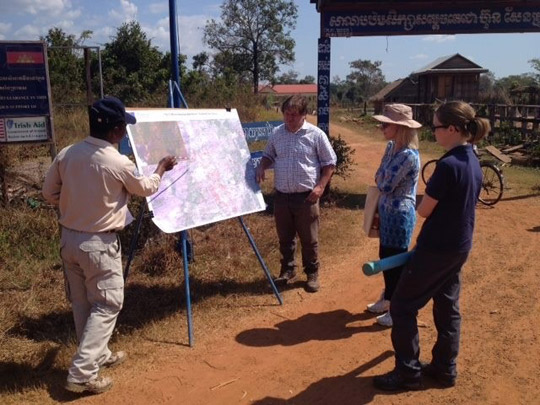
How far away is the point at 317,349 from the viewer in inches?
153

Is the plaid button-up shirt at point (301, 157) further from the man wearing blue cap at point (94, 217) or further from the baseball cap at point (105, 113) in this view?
the baseball cap at point (105, 113)

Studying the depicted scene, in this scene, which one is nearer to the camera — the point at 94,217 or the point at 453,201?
the point at 453,201

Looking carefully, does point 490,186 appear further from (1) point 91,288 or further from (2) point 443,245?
(1) point 91,288

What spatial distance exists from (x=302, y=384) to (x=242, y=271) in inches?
85.9

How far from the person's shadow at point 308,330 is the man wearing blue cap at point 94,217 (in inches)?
48.8

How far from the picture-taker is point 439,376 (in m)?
3.30

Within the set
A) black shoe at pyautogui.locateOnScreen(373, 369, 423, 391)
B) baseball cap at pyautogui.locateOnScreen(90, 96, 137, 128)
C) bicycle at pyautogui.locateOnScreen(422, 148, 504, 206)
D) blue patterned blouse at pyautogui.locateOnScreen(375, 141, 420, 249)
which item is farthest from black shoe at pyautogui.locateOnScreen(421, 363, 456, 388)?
bicycle at pyautogui.locateOnScreen(422, 148, 504, 206)

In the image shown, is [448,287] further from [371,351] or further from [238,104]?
[238,104]

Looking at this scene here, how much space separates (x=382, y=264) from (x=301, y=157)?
198cm

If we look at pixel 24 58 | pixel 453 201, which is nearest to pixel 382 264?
pixel 453 201

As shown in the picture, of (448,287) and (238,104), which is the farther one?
(238,104)

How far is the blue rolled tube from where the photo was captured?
279cm

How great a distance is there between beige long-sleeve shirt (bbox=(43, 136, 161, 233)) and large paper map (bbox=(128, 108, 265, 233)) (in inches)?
24.0

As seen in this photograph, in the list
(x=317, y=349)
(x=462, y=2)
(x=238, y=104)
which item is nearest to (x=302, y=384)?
(x=317, y=349)
